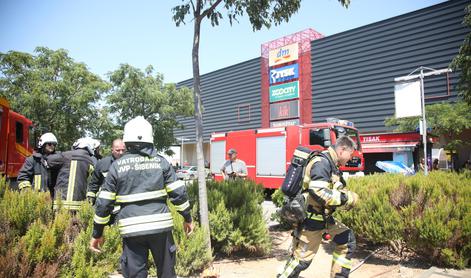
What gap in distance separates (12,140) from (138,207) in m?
8.34

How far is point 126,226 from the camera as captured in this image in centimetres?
277

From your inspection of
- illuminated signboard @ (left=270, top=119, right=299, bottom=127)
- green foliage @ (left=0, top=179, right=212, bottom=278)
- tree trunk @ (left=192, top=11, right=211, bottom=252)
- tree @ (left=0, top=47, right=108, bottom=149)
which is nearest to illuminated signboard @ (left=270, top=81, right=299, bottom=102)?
illuminated signboard @ (left=270, top=119, right=299, bottom=127)

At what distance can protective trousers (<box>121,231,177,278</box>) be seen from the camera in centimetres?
283

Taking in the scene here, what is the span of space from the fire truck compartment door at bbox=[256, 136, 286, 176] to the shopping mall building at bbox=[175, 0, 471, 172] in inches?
231

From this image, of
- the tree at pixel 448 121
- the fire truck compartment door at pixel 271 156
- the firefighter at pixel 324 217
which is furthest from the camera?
the tree at pixel 448 121

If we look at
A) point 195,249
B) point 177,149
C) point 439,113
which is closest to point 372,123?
point 439,113

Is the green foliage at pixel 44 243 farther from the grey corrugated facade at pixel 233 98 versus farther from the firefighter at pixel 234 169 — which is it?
the grey corrugated facade at pixel 233 98

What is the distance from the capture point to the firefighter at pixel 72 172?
4.52 meters

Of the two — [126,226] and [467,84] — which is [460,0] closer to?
[467,84]

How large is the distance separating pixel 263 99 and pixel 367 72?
31.9 feet

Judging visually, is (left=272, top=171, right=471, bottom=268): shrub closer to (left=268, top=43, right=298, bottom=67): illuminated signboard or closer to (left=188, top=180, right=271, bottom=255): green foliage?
(left=188, top=180, right=271, bottom=255): green foliage

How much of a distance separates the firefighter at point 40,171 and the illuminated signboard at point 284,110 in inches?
935

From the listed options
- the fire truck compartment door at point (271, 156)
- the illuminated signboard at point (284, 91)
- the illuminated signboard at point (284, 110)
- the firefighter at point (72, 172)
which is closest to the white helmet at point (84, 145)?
the firefighter at point (72, 172)

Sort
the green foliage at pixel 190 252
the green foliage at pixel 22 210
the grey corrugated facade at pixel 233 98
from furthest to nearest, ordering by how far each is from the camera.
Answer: the grey corrugated facade at pixel 233 98 → the green foliage at pixel 190 252 → the green foliage at pixel 22 210
